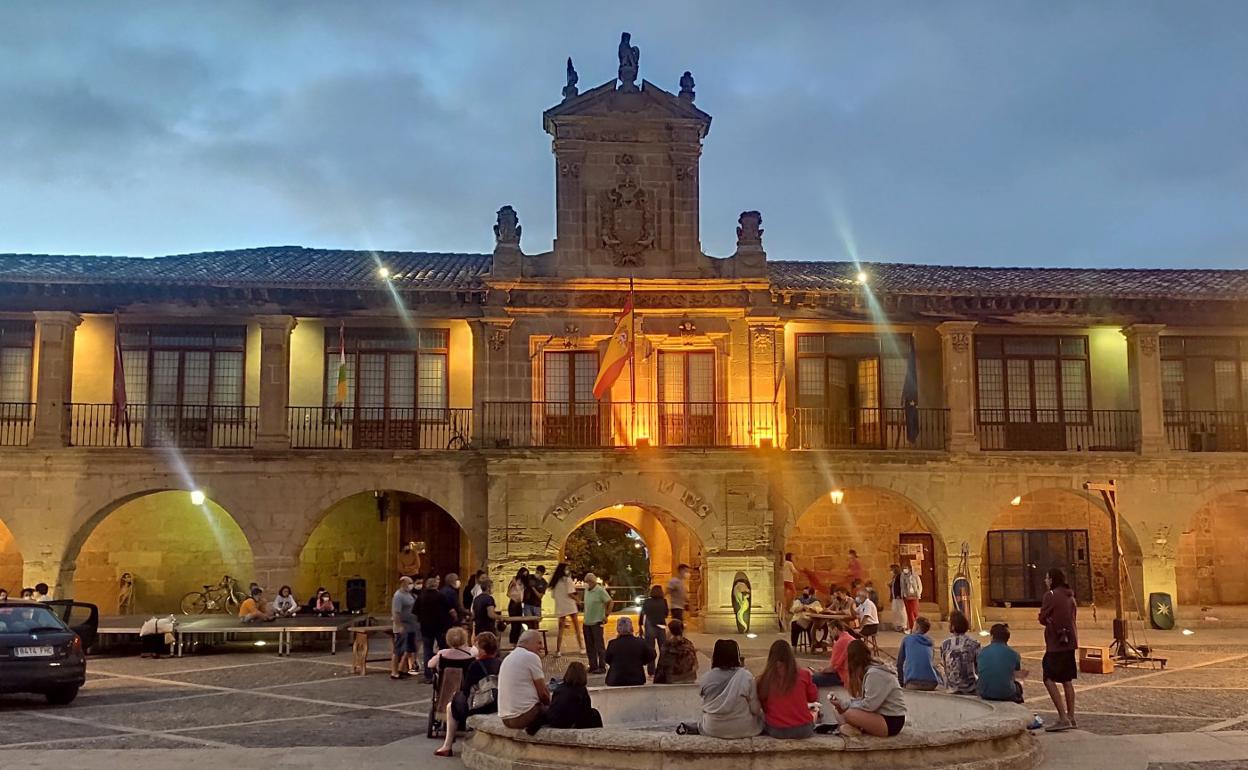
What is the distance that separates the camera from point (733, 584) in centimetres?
2205

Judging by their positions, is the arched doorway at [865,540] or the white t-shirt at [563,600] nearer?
the white t-shirt at [563,600]

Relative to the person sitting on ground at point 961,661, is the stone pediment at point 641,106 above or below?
above

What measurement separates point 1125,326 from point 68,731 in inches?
820

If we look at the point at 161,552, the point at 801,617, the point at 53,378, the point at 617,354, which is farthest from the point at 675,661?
the point at 161,552

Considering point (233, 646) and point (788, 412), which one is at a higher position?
point (788, 412)

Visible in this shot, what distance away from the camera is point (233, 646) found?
20641 mm

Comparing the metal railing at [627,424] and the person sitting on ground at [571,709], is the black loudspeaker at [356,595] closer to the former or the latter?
the metal railing at [627,424]

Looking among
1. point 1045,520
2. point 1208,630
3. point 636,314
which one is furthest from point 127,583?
point 1208,630

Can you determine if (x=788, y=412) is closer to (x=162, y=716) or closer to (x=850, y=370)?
(x=850, y=370)

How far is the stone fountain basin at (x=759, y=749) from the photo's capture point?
861 cm

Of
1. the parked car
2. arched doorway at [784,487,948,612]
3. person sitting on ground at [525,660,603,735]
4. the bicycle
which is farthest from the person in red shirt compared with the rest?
the bicycle

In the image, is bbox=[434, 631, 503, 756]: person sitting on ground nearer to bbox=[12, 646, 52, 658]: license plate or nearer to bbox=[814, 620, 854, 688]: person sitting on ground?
bbox=[814, 620, 854, 688]: person sitting on ground

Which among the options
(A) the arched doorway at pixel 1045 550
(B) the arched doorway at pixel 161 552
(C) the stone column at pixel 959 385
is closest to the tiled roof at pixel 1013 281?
(C) the stone column at pixel 959 385

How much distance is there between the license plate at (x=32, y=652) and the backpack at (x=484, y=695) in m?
6.16
